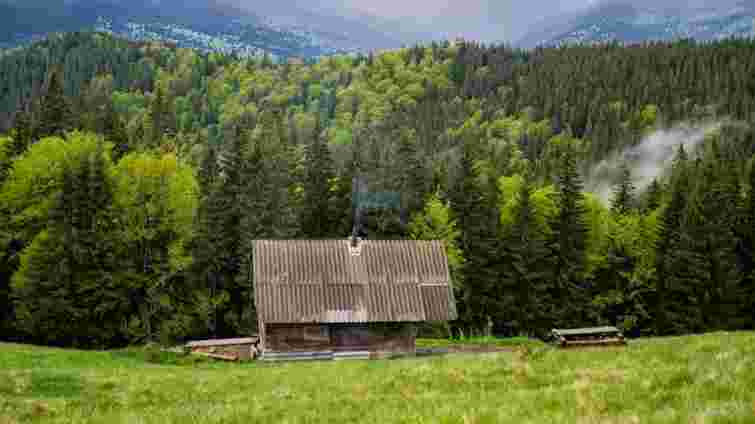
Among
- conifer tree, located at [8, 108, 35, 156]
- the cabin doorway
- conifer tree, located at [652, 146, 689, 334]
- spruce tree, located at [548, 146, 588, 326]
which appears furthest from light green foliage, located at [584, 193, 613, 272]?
conifer tree, located at [8, 108, 35, 156]

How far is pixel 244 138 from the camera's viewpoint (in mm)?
74438

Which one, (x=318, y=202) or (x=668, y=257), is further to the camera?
(x=318, y=202)

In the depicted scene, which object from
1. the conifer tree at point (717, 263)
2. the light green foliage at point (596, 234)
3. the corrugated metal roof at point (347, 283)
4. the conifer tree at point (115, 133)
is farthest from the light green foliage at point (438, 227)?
the conifer tree at point (115, 133)

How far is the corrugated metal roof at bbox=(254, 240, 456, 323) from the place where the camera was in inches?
1580

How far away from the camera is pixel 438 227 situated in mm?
65500

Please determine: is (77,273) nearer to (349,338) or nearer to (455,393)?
(349,338)

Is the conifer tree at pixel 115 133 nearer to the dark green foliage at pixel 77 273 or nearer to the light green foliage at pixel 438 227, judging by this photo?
the dark green foliage at pixel 77 273

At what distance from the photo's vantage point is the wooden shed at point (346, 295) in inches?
1583

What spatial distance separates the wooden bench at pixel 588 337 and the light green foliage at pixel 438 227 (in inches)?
930

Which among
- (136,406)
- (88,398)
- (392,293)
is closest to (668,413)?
(136,406)

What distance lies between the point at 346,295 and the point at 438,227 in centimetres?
2603

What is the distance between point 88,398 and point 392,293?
26.1 m

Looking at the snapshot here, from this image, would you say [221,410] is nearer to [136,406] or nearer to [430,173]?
[136,406]

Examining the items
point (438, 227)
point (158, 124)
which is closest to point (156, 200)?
point (438, 227)
